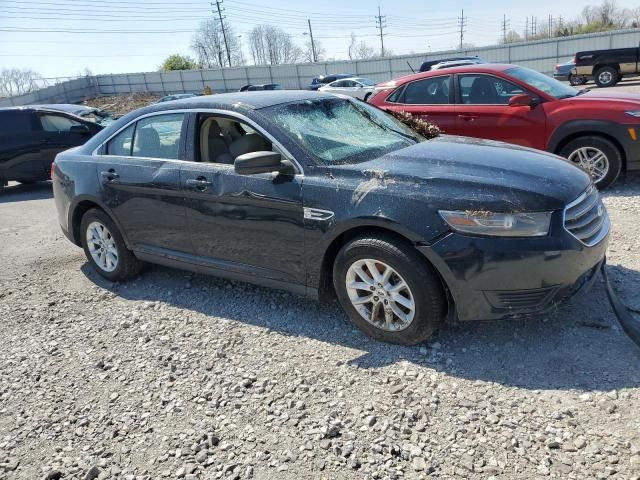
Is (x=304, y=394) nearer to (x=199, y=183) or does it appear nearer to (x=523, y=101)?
(x=199, y=183)

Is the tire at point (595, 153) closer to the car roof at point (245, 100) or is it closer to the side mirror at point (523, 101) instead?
the side mirror at point (523, 101)

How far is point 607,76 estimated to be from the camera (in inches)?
853

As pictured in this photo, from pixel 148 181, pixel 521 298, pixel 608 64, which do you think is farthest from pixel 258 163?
pixel 608 64

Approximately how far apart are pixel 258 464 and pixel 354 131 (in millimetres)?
2512

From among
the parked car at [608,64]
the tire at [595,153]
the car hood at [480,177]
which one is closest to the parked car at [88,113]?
the tire at [595,153]

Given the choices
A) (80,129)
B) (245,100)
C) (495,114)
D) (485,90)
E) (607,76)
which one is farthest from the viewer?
(607,76)

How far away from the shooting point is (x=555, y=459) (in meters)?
2.37

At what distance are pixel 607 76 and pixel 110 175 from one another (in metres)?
22.7

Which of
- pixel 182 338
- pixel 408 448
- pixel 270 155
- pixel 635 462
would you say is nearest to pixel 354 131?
pixel 270 155

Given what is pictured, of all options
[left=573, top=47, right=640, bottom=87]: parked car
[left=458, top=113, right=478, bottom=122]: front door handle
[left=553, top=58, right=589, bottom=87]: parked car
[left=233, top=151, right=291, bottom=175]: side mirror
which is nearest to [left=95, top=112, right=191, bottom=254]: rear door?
[left=233, top=151, right=291, bottom=175]: side mirror

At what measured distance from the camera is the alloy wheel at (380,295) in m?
3.26

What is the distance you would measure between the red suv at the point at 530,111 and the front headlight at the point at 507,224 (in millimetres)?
3685

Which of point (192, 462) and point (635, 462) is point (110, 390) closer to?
point (192, 462)

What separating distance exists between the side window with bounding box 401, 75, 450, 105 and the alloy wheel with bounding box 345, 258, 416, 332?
4.59 m
